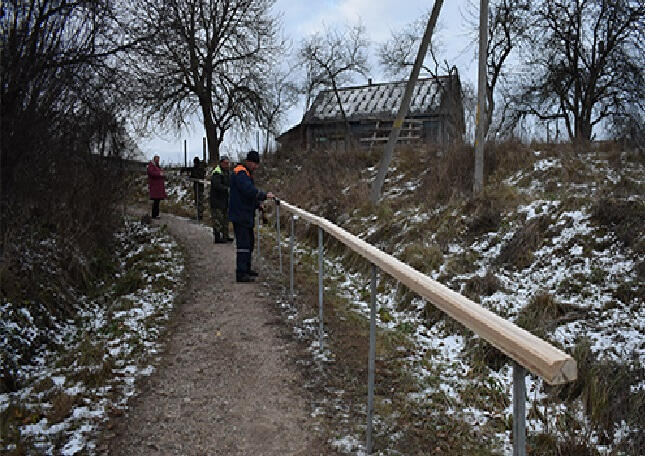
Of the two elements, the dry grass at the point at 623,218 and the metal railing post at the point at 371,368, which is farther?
the dry grass at the point at 623,218

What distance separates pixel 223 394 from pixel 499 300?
372cm

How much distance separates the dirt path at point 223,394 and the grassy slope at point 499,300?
376mm

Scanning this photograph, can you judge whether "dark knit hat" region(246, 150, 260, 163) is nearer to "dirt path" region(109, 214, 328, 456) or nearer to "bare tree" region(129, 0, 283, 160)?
"dirt path" region(109, 214, 328, 456)

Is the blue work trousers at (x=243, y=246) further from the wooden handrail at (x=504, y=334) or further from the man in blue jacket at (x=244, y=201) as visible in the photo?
the wooden handrail at (x=504, y=334)

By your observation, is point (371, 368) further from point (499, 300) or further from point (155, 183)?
point (155, 183)

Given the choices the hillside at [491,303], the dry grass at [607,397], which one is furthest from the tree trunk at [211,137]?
the dry grass at [607,397]

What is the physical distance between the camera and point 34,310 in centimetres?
570

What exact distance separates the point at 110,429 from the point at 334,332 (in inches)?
101

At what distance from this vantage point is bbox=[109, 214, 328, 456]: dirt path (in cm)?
327

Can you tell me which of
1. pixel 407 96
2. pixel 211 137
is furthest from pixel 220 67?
pixel 407 96

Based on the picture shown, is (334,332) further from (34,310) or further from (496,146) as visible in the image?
(496,146)

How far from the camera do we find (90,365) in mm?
4508

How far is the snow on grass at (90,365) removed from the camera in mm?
3439

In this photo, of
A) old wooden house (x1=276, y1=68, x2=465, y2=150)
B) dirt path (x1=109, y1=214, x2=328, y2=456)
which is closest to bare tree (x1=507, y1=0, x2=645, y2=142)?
old wooden house (x1=276, y1=68, x2=465, y2=150)
